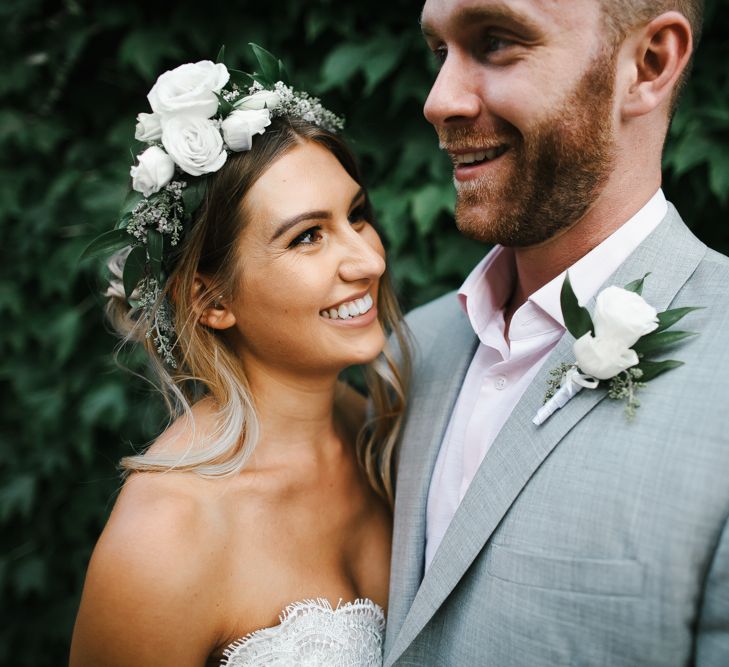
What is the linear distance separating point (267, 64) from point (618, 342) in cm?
150

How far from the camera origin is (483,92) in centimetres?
181

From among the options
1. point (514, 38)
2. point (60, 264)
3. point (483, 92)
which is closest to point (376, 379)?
point (483, 92)

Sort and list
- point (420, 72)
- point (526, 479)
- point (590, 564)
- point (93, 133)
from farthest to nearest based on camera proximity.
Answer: point (93, 133), point (420, 72), point (526, 479), point (590, 564)

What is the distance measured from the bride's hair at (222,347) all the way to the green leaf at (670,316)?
3.36ft

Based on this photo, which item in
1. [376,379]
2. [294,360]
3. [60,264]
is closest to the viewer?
[294,360]

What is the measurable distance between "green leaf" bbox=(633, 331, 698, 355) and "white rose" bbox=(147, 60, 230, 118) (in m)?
1.39

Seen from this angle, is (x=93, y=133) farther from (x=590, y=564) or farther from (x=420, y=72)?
(x=590, y=564)

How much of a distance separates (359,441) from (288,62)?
5.90ft

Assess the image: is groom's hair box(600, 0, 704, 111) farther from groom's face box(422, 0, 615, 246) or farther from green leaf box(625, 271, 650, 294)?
green leaf box(625, 271, 650, 294)

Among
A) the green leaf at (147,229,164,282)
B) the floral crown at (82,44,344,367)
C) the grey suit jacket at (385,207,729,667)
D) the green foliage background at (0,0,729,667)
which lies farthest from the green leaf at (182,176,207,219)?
the grey suit jacket at (385,207,729,667)

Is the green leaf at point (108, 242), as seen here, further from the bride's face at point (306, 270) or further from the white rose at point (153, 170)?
the bride's face at point (306, 270)

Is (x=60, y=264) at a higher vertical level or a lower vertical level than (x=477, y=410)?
higher

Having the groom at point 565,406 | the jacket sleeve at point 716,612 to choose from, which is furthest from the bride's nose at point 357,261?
the jacket sleeve at point 716,612

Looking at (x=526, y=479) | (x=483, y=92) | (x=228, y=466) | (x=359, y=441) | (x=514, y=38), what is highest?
(x=514, y=38)
